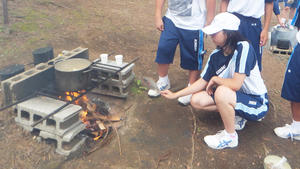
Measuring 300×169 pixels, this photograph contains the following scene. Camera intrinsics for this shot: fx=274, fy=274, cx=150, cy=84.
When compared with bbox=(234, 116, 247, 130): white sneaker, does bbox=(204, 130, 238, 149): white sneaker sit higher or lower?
lower

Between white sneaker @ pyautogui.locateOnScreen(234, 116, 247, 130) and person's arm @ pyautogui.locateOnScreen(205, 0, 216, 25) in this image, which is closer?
white sneaker @ pyautogui.locateOnScreen(234, 116, 247, 130)

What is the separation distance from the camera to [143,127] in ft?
12.7

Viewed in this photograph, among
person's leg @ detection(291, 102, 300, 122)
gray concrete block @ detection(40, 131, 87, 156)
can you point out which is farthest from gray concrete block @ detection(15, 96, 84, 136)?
person's leg @ detection(291, 102, 300, 122)

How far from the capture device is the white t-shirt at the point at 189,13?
13.3 feet

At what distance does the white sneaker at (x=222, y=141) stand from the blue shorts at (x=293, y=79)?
878 millimetres

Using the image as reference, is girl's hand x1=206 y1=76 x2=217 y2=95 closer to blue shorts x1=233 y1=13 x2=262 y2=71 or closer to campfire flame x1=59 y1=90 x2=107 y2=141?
blue shorts x1=233 y1=13 x2=262 y2=71

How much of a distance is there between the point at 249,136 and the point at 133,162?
5.43 feet

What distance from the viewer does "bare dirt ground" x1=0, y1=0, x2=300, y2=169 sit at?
10.8 feet

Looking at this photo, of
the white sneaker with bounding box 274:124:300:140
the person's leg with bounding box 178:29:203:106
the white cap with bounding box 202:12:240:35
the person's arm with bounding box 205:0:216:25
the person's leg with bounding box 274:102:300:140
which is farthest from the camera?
the person's leg with bounding box 178:29:203:106

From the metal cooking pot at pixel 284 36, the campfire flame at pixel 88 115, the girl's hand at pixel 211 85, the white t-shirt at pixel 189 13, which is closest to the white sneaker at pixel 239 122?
the girl's hand at pixel 211 85

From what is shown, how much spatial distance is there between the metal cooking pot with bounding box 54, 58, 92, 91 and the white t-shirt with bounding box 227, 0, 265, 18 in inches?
88.1

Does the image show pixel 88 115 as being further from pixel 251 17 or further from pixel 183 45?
pixel 251 17

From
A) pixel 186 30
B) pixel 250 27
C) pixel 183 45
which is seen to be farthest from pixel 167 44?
pixel 250 27

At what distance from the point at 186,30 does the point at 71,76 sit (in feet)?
5.96
